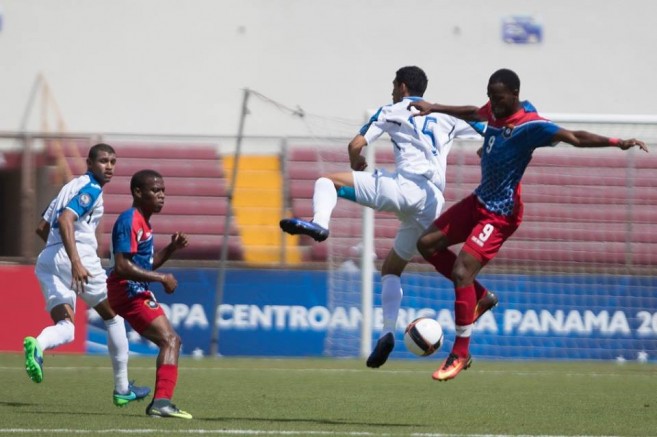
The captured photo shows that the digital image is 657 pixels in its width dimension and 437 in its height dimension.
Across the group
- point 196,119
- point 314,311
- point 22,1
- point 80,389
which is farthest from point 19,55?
point 80,389

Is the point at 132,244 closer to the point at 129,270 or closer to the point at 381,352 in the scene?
the point at 129,270

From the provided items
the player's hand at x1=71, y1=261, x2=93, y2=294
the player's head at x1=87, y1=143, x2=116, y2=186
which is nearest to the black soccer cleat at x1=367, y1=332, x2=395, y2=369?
the player's hand at x1=71, y1=261, x2=93, y2=294

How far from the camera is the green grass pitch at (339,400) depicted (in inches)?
305

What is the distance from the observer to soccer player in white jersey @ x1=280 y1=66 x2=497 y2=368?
9195 millimetres

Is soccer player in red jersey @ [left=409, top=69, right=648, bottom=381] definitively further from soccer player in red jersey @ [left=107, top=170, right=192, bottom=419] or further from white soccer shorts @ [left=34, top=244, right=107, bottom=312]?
white soccer shorts @ [left=34, top=244, right=107, bottom=312]

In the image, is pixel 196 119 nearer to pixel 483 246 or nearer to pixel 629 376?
pixel 629 376

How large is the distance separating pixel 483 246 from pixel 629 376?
4.66 metres

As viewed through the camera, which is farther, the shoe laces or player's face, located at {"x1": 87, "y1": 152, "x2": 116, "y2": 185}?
player's face, located at {"x1": 87, "y1": 152, "x2": 116, "y2": 185}

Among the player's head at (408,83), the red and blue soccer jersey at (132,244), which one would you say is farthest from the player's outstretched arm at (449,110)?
the red and blue soccer jersey at (132,244)

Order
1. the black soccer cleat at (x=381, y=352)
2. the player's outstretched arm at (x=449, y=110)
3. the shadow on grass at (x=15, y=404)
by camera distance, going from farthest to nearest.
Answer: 1. the shadow on grass at (x=15, y=404)
2. the black soccer cleat at (x=381, y=352)
3. the player's outstretched arm at (x=449, y=110)

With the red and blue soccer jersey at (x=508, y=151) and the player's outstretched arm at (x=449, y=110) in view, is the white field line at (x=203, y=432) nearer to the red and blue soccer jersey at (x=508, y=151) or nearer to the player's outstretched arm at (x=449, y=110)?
the red and blue soccer jersey at (x=508, y=151)

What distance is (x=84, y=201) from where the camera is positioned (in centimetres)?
927

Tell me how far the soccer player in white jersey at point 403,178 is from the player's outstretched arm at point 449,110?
1.41ft

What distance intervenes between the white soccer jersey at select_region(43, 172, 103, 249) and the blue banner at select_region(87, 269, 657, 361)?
5.49 metres
